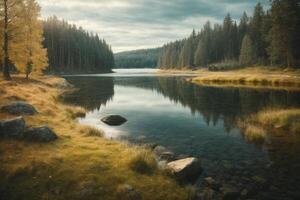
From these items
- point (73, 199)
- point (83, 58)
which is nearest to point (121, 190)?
point (73, 199)

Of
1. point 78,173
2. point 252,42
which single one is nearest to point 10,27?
point 78,173

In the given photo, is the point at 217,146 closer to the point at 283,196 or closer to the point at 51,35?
the point at 283,196

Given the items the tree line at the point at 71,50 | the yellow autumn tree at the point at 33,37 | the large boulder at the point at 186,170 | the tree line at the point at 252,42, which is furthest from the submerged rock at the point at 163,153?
the tree line at the point at 71,50

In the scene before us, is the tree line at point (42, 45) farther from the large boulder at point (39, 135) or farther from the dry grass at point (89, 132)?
the large boulder at point (39, 135)

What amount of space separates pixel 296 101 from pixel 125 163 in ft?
93.1

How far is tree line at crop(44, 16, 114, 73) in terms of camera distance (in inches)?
5445

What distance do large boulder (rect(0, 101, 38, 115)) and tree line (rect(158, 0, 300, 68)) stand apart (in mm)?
66800

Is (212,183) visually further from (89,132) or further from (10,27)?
(10,27)

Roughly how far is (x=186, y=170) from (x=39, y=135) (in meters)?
7.90

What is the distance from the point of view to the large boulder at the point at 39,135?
48.7 feet

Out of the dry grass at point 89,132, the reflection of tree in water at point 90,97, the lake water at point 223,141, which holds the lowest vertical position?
the lake water at point 223,141

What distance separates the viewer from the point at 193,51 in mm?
159375

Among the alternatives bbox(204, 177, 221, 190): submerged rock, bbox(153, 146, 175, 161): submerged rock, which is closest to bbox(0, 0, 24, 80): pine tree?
bbox(153, 146, 175, 161): submerged rock

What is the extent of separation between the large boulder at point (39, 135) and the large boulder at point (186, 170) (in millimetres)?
6692
